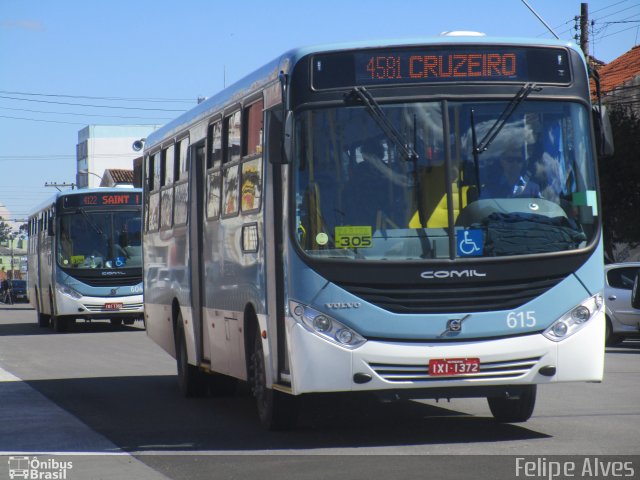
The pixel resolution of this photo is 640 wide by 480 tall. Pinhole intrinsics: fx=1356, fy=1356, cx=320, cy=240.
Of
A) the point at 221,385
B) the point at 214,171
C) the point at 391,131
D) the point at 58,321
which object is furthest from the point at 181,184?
the point at 58,321

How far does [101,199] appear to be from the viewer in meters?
32.0

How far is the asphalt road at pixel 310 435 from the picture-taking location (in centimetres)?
940

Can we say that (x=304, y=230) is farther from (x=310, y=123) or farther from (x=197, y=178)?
(x=197, y=178)

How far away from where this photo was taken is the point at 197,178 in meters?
14.7

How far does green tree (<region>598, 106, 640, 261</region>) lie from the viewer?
37.8m

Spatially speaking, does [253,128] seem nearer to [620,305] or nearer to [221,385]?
[221,385]

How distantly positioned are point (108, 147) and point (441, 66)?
140573 millimetres

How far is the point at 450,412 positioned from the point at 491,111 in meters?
3.65

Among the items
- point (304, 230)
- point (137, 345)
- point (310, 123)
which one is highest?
point (310, 123)

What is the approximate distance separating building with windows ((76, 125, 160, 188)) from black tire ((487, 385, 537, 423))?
134948 mm

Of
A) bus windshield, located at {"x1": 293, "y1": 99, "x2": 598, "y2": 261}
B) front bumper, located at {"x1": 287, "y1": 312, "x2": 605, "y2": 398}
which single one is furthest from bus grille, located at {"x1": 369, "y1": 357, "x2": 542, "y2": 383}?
bus windshield, located at {"x1": 293, "y1": 99, "x2": 598, "y2": 261}

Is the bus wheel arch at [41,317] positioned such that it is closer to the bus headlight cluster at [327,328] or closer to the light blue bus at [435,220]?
the light blue bus at [435,220]

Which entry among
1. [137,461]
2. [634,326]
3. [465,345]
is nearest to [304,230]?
[465,345]

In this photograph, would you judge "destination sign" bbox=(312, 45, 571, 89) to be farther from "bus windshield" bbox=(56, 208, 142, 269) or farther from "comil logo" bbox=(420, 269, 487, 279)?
"bus windshield" bbox=(56, 208, 142, 269)
